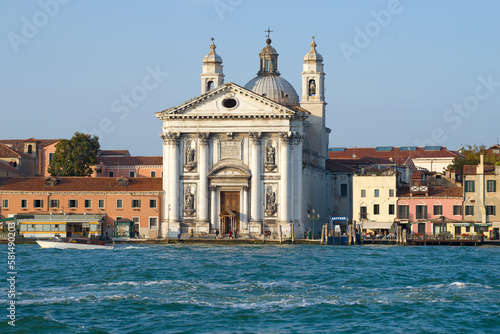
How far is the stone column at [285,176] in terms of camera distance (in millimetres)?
66000

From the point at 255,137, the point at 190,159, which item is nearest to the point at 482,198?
the point at 255,137

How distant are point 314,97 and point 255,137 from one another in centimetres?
1293

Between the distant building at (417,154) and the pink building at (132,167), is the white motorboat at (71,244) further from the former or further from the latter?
the distant building at (417,154)

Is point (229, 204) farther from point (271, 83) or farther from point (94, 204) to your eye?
point (271, 83)

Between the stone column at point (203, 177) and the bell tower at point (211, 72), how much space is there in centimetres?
893

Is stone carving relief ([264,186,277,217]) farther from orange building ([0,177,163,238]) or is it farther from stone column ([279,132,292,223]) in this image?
orange building ([0,177,163,238])

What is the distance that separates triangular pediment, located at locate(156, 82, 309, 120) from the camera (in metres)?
65.9

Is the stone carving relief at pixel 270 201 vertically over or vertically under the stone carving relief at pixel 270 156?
under

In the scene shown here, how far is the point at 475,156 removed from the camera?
91312 mm

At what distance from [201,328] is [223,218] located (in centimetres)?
3867

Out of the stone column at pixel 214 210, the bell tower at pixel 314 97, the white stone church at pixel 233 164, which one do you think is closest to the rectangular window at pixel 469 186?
the white stone church at pixel 233 164

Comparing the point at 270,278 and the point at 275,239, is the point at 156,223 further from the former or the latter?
the point at 270,278

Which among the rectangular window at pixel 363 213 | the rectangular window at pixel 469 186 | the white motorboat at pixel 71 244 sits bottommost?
the white motorboat at pixel 71 244

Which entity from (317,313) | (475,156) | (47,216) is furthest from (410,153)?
(317,313)
